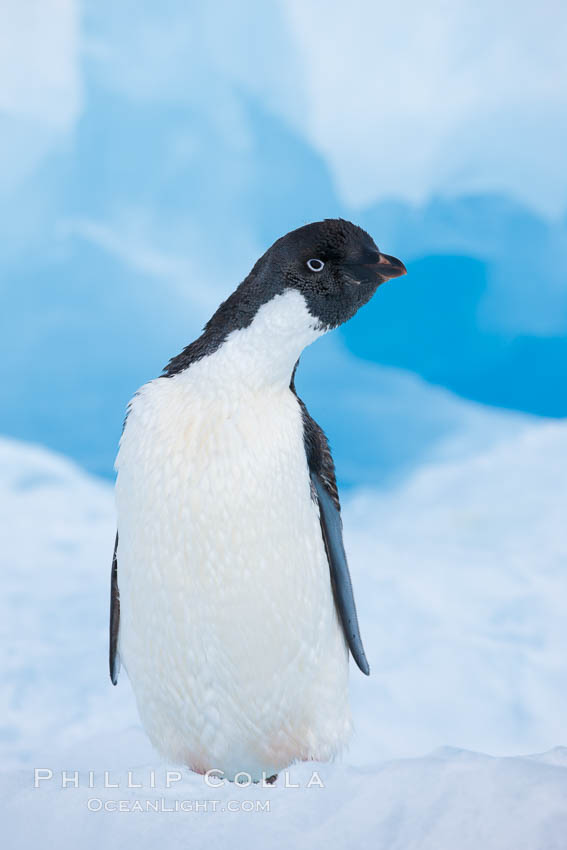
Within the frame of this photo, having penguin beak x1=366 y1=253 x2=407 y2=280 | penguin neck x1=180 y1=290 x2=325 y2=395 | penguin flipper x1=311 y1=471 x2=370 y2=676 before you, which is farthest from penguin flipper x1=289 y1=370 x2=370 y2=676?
penguin beak x1=366 y1=253 x2=407 y2=280

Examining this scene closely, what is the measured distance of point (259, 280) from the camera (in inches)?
88.0

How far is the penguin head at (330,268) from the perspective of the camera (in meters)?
2.17

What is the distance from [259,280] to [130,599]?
940 millimetres

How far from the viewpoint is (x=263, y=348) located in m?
2.21

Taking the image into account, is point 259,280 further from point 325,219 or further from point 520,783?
point 520,783

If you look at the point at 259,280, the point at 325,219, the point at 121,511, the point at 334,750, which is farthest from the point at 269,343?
the point at 334,750

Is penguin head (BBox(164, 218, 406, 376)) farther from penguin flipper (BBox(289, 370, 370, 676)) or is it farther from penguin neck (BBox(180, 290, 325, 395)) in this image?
penguin flipper (BBox(289, 370, 370, 676))

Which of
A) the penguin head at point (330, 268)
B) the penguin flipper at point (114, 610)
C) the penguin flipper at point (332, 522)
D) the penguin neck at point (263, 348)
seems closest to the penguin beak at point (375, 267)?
the penguin head at point (330, 268)

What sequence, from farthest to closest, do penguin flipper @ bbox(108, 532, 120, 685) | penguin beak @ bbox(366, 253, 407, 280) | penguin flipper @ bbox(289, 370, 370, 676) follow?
penguin flipper @ bbox(108, 532, 120, 685), penguin flipper @ bbox(289, 370, 370, 676), penguin beak @ bbox(366, 253, 407, 280)

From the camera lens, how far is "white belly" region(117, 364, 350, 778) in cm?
218

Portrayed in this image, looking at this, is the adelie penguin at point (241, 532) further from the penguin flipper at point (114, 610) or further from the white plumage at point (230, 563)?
the penguin flipper at point (114, 610)

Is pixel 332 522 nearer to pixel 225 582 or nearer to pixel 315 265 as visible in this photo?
pixel 225 582

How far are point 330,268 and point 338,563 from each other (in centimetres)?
85

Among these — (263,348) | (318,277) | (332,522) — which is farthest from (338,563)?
(318,277)
